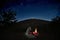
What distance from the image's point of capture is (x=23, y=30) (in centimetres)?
184

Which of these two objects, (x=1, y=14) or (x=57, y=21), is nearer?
(x=57, y=21)

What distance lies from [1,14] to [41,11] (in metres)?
0.52

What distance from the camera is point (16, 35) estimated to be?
185cm

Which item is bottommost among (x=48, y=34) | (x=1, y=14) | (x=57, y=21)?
(x=48, y=34)

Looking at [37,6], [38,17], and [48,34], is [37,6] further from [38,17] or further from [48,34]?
[48,34]

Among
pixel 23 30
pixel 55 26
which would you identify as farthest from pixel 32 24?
pixel 55 26

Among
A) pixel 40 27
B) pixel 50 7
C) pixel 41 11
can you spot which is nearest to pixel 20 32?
pixel 40 27

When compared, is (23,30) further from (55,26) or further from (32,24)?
(55,26)

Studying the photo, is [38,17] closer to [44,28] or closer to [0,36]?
[44,28]

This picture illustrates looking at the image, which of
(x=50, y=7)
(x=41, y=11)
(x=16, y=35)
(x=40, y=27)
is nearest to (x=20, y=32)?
(x=16, y=35)

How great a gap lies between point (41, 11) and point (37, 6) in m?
0.08

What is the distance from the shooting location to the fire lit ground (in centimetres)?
181

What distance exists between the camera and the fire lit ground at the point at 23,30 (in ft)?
5.93

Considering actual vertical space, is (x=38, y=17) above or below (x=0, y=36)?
above
